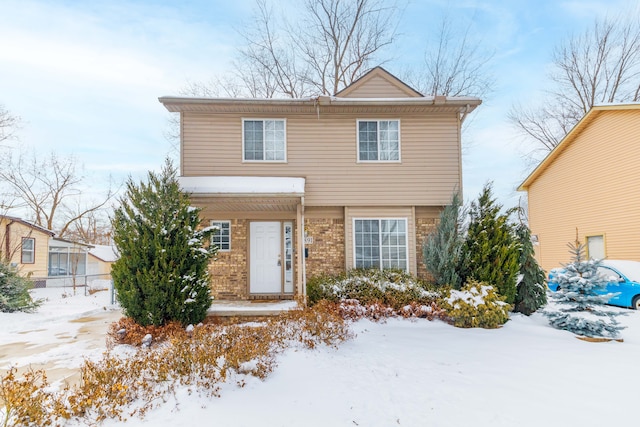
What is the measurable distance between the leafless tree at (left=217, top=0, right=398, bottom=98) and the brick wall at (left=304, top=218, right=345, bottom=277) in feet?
37.3

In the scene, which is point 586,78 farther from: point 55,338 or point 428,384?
point 55,338

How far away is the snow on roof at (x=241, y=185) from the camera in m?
8.32

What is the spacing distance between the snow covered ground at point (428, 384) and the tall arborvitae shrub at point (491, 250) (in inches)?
56.8

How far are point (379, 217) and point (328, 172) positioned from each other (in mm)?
1855

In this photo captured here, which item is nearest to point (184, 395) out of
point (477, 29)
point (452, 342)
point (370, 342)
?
point (370, 342)

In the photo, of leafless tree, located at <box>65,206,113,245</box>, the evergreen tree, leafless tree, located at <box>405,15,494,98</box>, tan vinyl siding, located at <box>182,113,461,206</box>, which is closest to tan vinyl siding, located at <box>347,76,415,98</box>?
tan vinyl siding, located at <box>182,113,461,206</box>

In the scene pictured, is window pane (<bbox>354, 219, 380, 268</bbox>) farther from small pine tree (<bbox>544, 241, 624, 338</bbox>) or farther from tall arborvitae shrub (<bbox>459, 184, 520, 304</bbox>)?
small pine tree (<bbox>544, 241, 624, 338</bbox>)

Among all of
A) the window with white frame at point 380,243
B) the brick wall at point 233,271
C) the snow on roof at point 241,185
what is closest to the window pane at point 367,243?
the window with white frame at point 380,243

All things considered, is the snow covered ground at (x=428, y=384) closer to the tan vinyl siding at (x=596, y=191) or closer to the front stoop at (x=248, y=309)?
the front stoop at (x=248, y=309)

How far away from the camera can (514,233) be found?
356 inches

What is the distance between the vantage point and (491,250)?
8430mm

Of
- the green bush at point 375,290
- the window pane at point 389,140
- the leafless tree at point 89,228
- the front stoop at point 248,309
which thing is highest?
the window pane at point 389,140

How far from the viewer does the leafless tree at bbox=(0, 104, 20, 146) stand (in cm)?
1977

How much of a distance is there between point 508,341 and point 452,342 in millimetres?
1096
